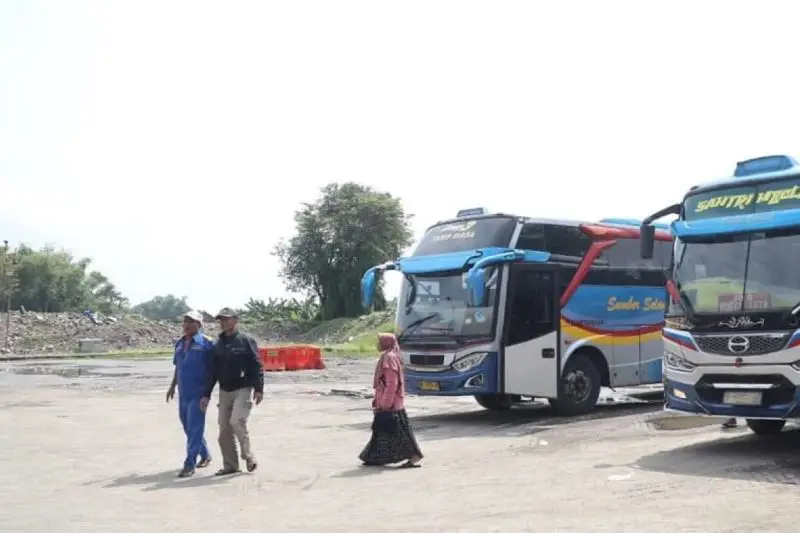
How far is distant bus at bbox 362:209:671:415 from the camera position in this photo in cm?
1694

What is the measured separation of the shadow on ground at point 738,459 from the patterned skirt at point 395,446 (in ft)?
8.85

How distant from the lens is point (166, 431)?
56.2 feet

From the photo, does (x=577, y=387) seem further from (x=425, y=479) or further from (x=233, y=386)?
(x=233, y=386)

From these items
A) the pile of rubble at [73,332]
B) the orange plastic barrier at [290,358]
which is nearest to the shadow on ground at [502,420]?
the orange plastic barrier at [290,358]

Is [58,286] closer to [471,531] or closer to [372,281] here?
[372,281]

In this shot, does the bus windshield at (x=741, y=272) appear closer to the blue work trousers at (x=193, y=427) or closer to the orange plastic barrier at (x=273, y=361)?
the blue work trousers at (x=193, y=427)

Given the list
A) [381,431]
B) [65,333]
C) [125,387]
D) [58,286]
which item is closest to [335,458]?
[381,431]

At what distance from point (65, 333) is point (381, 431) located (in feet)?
195

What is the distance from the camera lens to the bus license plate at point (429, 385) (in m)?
17.1

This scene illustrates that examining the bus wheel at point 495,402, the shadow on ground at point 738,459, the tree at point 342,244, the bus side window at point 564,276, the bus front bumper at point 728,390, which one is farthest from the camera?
the tree at point 342,244

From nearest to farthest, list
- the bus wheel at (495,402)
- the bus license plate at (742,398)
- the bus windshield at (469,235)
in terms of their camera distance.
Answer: the bus license plate at (742,398) → the bus windshield at (469,235) → the bus wheel at (495,402)

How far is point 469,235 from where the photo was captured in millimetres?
17453

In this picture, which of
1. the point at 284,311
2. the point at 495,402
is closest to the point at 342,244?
the point at 284,311

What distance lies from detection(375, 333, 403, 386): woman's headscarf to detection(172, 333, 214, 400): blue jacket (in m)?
2.06
